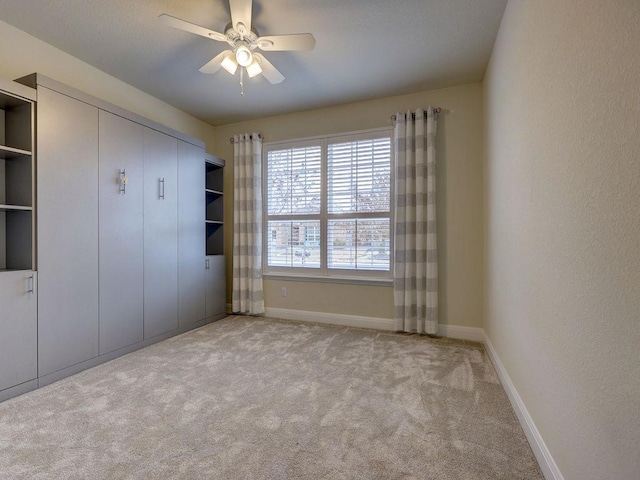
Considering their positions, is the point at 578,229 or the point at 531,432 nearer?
the point at 578,229

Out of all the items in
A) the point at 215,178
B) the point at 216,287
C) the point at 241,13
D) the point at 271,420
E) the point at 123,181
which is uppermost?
the point at 241,13

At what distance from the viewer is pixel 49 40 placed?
8.19ft

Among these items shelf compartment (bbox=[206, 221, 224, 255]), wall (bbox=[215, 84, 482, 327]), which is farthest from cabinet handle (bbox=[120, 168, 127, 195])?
wall (bbox=[215, 84, 482, 327])

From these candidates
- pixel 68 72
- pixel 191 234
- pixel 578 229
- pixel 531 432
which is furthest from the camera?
pixel 191 234

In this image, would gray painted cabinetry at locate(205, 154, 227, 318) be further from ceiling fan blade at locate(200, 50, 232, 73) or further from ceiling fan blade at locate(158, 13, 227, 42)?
ceiling fan blade at locate(158, 13, 227, 42)

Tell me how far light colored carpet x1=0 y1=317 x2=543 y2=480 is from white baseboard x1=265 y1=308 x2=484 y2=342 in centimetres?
44

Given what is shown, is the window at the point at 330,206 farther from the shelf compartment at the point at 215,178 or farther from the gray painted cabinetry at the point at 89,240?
the gray painted cabinetry at the point at 89,240

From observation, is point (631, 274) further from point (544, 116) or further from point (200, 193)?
point (200, 193)

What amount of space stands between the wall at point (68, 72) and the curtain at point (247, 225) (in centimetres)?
92

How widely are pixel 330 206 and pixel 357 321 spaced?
143 cm

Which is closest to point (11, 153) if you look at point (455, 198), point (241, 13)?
point (241, 13)

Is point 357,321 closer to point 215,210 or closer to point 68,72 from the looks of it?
point 215,210

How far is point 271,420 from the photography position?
1.76 metres

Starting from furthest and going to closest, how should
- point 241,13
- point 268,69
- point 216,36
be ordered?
point 268,69 → point 216,36 → point 241,13
